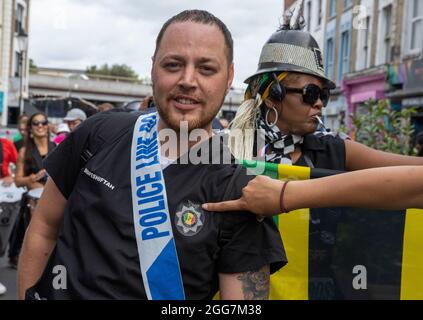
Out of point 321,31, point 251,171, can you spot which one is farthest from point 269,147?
point 321,31

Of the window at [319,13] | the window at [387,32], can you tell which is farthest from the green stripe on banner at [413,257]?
the window at [319,13]

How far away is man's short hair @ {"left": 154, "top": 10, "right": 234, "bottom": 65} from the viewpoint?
2.04 metres

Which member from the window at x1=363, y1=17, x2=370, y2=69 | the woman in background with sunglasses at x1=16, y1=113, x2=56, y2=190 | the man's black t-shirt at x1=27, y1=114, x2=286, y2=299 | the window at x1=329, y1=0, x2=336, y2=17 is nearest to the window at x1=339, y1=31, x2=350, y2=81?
the window at x1=329, y1=0, x2=336, y2=17

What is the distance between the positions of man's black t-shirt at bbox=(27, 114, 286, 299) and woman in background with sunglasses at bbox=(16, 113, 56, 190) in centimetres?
511

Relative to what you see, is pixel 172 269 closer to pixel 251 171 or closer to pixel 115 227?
pixel 115 227

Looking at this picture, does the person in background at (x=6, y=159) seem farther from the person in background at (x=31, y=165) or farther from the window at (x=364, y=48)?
the window at (x=364, y=48)

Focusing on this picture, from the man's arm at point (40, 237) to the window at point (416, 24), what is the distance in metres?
16.3

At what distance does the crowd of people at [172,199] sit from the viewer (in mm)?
1854

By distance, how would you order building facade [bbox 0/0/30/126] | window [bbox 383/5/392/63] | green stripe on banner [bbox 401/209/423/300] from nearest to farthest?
green stripe on banner [bbox 401/209/423/300] → window [bbox 383/5/392/63] → building facade [bbox 0/0/30/126]

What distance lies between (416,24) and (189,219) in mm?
17017

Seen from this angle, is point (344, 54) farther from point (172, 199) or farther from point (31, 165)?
point (172, 199)

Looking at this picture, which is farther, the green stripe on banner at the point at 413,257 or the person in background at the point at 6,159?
the person in background at the point at 6,159

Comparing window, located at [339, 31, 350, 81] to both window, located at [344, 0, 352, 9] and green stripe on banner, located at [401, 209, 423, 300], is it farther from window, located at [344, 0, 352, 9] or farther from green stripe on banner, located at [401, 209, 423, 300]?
green stripe on banner, located at [401, 209, 423, 300]

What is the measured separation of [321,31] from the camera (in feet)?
88.4
